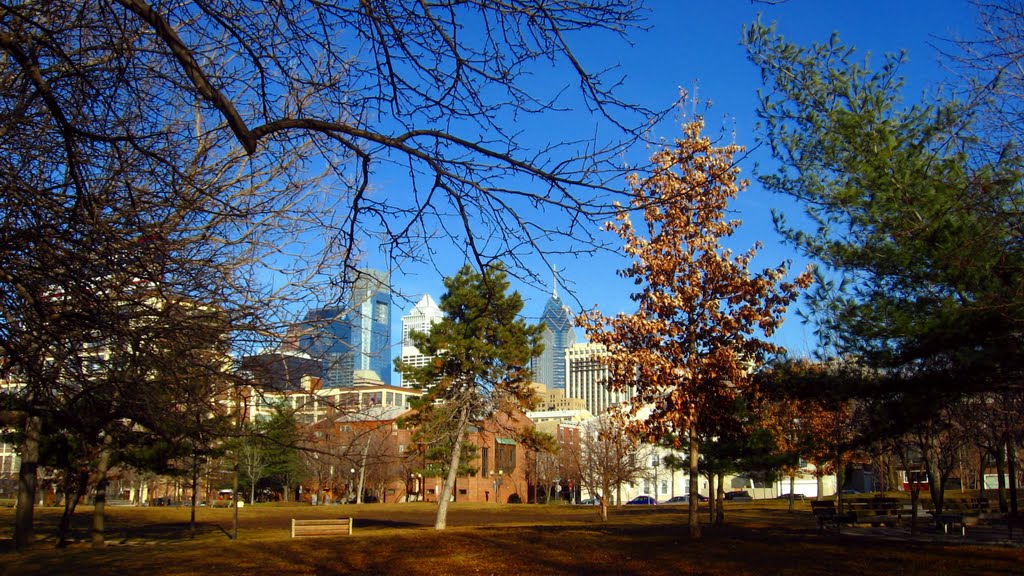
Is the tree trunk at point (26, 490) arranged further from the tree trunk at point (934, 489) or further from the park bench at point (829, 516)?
the tree trunk at point (934, 489)

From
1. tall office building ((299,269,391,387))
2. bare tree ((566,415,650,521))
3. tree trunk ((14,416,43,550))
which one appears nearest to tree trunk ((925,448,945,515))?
bare tree ((566,415,650,521))

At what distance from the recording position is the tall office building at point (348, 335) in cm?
763

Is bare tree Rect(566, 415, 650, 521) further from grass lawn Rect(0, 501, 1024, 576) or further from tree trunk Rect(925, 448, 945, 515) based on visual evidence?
grass lawn Rect(0, 501, 1024, 576)

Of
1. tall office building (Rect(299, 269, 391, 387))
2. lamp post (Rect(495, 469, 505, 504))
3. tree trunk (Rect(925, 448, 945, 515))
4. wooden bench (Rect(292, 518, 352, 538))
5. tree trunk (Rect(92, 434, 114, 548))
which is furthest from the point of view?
lamp post (Rect(495, 469, 505, 504))

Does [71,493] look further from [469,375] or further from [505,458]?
[505,458]

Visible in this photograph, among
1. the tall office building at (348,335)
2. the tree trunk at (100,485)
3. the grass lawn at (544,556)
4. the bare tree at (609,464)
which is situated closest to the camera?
the tall office building at (348,335)

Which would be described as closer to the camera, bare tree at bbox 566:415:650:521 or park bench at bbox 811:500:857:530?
park bench at bbox 811:500:857:530

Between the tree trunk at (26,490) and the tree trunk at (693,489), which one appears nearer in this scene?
the tree trunk at (26,490)

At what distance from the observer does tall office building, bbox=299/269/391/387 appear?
7633 mm

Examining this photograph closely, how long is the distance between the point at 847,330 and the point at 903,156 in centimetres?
329

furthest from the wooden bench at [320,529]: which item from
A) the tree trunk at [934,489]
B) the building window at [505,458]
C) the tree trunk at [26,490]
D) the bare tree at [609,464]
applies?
the building window at [505,458]

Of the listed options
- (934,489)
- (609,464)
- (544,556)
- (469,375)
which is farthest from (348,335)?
(609,464)

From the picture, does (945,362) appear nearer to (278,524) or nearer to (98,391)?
(98,391)

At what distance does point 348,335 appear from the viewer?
8.16m
